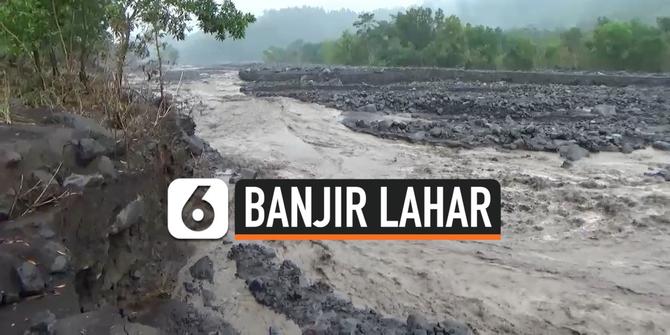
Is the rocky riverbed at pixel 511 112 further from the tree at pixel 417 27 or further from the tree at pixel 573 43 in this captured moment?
the tree at pixel 417 27

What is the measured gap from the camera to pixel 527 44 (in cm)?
3691

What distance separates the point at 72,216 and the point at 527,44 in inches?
1445

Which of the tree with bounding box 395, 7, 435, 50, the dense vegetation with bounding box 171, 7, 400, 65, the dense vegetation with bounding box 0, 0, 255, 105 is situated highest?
the dense vegetation with bounding box 171, 7, 400, 65

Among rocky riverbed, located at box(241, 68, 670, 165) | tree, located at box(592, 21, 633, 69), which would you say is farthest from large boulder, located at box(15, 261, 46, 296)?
tree, located at box(592, 21, 633, 69)

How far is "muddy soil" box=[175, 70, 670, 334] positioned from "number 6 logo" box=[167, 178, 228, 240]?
34cm

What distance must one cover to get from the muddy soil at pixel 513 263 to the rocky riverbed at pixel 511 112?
1.22 m

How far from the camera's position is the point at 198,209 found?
8055mm

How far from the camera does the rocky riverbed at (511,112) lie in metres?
14.0

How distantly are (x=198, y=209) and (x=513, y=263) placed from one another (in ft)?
14.9

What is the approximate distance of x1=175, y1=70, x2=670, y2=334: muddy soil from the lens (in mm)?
6156

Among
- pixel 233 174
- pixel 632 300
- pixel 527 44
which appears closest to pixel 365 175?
pixel 233 174

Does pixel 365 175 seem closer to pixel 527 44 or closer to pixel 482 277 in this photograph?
pixel 482 277

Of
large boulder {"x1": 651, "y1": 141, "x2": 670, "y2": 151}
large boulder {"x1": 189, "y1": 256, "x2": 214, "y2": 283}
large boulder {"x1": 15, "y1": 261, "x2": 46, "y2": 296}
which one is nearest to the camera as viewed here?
large boulder {"x1": 15, "y1": 261, "x2": 46, "y2": 296}

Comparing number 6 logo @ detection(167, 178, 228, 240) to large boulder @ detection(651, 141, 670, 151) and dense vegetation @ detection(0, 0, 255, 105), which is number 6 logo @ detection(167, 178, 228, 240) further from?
large boulder @ detection(651, 141, 670, 151)
